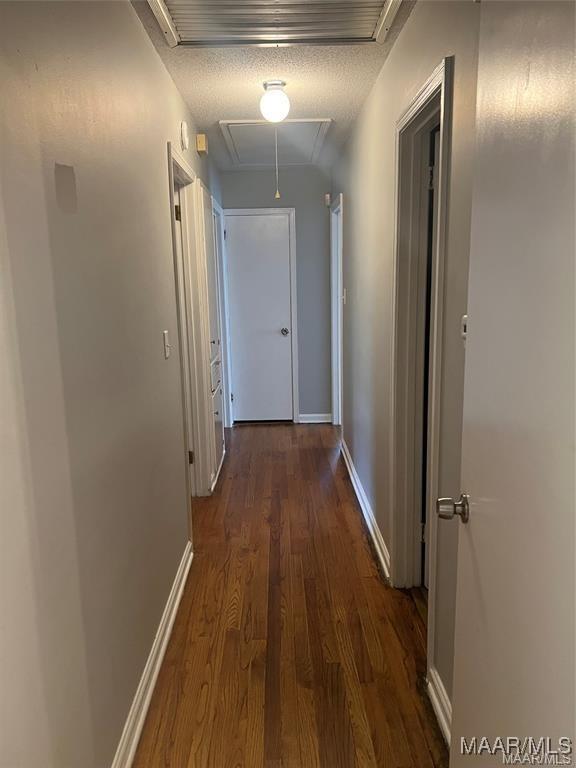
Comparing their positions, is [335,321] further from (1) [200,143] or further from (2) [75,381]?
(2) [75,381]

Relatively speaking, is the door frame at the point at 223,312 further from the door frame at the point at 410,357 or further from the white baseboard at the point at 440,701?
the white baseboard at the point at 440,701

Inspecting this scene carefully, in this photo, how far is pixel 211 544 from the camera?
295 cm

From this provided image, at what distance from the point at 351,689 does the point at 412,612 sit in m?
0.53

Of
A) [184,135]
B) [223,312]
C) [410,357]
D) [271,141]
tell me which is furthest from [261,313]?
[410,357]

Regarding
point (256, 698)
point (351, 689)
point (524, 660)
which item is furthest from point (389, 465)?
point (524, 660)

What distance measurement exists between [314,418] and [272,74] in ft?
11.0

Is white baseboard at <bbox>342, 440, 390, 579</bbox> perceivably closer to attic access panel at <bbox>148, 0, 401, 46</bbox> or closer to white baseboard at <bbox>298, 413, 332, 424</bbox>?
white baseboard at <bbox>298, 413, 332, 424</bbox>

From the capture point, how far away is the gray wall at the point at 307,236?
4871 mm

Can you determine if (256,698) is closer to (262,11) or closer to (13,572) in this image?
(13,572)

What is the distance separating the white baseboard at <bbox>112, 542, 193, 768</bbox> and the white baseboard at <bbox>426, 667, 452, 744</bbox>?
0.96 meters

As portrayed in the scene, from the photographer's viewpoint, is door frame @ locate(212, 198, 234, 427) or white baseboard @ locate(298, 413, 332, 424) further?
white baseboard @ locate(298, 413, 332, 424)

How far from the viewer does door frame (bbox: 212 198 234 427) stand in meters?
4.69

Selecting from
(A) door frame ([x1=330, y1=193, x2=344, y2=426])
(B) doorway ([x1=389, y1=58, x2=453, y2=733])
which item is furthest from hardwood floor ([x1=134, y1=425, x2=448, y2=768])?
(A) door frame ([x1=330, y1=193, x2=344, y2=426])

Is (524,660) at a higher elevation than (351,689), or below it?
higher
